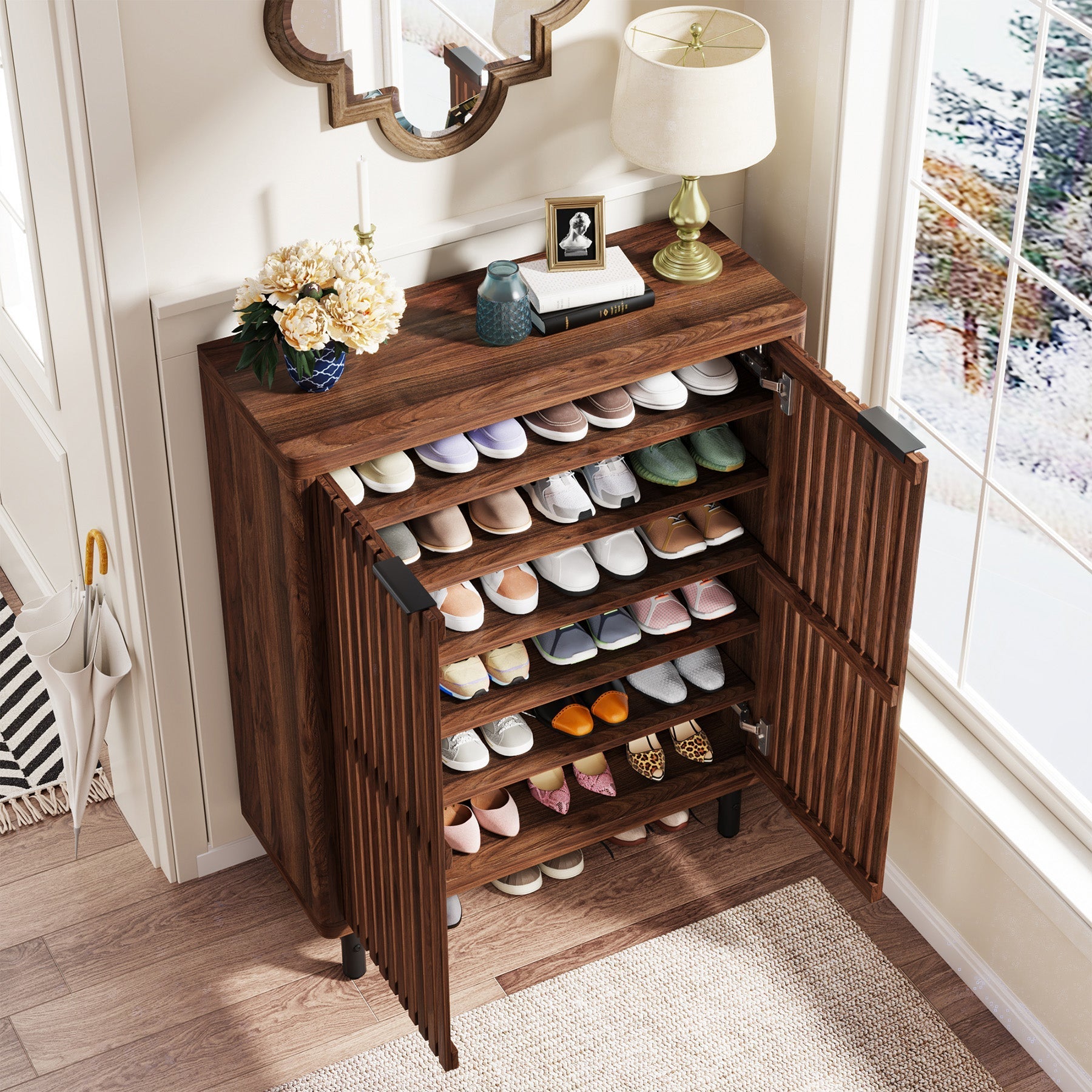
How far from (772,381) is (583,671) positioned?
0.59 metres

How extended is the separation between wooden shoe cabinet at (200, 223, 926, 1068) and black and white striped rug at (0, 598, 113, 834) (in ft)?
1.81

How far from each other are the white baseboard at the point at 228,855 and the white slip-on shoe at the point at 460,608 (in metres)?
0.79

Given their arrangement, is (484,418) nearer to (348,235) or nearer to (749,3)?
(348,235)

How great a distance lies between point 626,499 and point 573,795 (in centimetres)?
63

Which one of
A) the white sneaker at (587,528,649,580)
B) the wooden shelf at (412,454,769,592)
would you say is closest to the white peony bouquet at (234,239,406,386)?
the wooden shelf at (412,454,769,592)

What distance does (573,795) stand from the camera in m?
2.66

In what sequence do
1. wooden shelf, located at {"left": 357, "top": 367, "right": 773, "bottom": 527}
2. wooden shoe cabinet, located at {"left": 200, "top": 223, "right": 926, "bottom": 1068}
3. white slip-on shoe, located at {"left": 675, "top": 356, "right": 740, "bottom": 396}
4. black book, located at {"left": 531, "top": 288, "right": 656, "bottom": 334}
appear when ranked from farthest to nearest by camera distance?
1. white slip-on shoe, located at {"left": 675, "top": 356, "right": 740, "bottom": 396}
2. black book, located at {"left": 531, "top": 288, "right": 656, "bottom": 334}
3. wooden shelf, located at {"left": 357, "top": 367, "right": 773, "bottom": 527}
4. wooden shoe cabinet, located at {"left": 200, "top": 223, "right": 926, "bottom": 1068}

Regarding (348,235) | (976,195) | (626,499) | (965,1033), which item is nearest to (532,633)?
(626,499)

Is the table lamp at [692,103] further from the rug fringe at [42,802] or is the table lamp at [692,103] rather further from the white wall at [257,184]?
the rug fringe at [42,802]

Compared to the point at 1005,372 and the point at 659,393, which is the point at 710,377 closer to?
the point at 659,393

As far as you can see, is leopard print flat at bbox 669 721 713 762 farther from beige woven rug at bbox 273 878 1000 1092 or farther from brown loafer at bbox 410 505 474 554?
brown loafer at bbox 410 505 474 554

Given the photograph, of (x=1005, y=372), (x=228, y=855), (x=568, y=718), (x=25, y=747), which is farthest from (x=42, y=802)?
(x=1005, y=372)

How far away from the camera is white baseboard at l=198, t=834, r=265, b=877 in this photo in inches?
109

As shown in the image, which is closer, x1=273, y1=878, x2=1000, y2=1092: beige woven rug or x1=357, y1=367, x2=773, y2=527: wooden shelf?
x1=357, y1=367, x2=773, y2=527: wooden shelf
